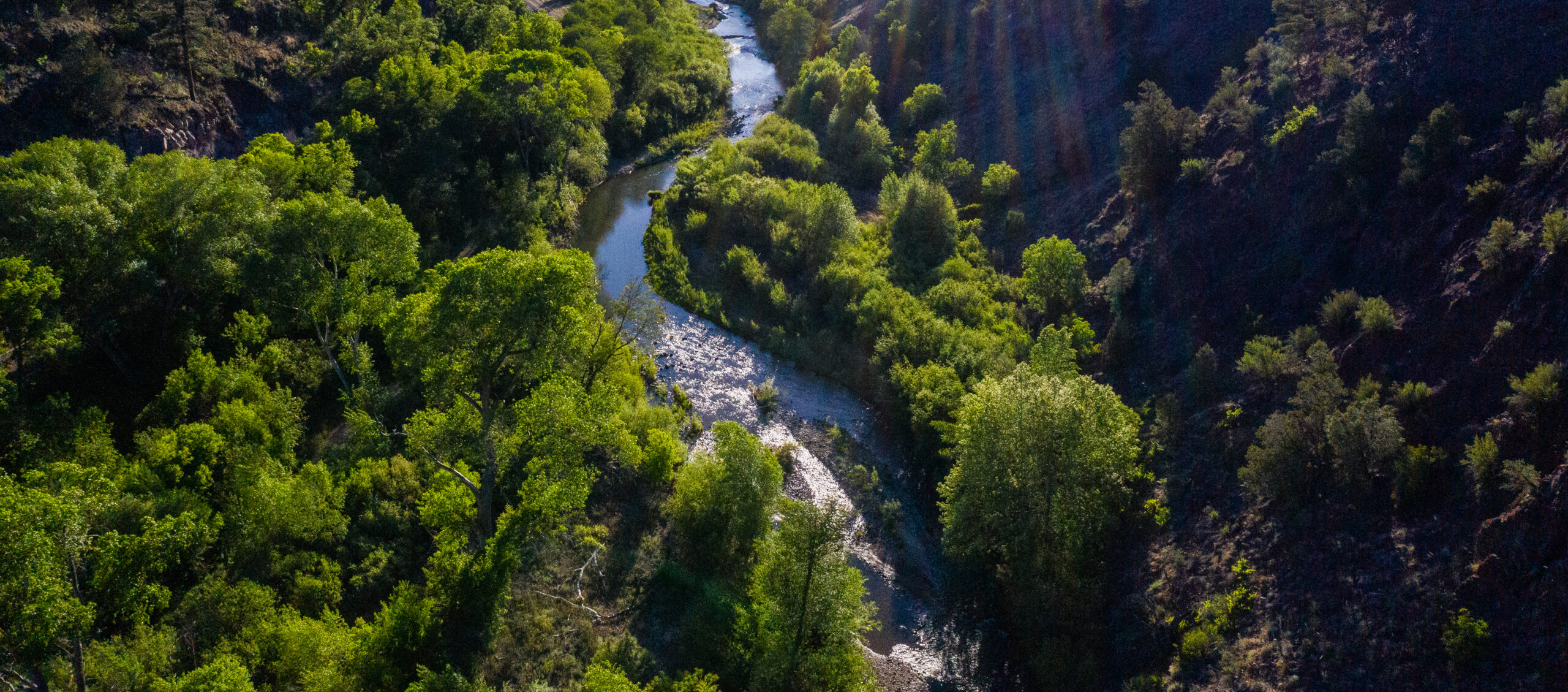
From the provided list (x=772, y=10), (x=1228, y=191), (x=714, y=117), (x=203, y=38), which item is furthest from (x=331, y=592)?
(x=772, y=10)

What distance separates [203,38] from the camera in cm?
5253

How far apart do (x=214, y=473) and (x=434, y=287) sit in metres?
11.2

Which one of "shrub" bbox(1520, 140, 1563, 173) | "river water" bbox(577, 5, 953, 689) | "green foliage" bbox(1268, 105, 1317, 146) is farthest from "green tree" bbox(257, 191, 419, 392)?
"shrub" bbox(1520, 140, 1563, 173)

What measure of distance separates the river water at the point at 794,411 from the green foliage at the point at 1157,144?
20720 millimetres

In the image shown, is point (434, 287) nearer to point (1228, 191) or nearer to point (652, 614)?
point (652, 614)

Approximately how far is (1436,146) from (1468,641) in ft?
70.6

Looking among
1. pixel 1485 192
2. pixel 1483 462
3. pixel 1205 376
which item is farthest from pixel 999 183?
pixel 1483 462

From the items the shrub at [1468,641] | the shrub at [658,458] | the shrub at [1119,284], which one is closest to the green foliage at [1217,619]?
the shrub at [1468,641]

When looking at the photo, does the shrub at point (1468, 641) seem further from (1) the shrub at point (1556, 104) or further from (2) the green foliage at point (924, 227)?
(2) the green foliage at point (924, 227)

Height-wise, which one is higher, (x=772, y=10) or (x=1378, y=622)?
(x=772, y=10)

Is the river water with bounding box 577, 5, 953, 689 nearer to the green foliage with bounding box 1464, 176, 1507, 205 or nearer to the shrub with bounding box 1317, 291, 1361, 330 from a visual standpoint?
the shrub with bounding box 1317, 291, 1361, 330

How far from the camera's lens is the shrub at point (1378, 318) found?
108 ft

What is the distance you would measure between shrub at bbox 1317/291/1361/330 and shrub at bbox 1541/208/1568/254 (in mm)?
6204

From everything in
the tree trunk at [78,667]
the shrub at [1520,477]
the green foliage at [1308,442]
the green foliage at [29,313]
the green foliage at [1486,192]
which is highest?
the green foliage at [1486,192]
